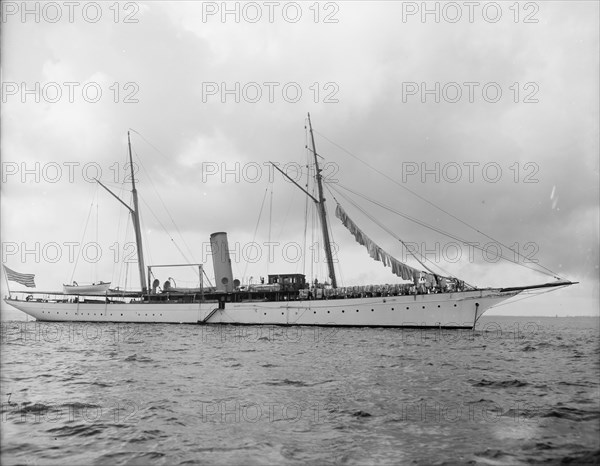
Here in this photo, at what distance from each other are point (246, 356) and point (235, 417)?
36.0ft

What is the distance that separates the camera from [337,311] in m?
41.0

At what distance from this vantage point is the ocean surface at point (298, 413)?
689cm

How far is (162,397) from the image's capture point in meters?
10.9

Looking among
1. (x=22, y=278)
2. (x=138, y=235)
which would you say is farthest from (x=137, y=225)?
(x=22, y=278)

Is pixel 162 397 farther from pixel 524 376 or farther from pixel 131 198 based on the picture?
pixel 131 198

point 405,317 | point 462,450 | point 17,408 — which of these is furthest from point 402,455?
point 405,317

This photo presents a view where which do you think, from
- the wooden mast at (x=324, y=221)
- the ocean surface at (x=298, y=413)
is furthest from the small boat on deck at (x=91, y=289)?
the ocean surface at (x=298, y=413)

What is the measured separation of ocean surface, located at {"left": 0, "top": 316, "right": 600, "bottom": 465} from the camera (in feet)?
22.6

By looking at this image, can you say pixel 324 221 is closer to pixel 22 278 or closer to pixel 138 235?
pixel 138 235

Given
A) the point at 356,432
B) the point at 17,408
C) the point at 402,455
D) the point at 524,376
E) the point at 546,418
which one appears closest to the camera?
the point at 402,455

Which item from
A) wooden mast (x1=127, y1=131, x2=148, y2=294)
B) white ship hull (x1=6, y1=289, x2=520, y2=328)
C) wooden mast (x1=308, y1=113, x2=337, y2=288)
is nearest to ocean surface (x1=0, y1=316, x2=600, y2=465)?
white ship hull (x1=6, y1=289, x2=520, y2=328)

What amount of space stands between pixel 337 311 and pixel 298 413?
105 ft

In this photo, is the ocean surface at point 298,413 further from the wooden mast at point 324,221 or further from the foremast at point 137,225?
the foremast at point 137,225

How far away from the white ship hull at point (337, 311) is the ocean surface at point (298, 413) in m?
21.5
